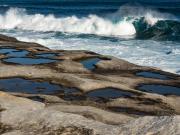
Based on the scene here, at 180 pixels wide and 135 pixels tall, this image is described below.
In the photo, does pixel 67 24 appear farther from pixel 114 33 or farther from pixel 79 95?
pixel 79 95

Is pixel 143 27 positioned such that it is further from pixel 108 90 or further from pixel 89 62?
pixel 108 90

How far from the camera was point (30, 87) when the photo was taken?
483 inches

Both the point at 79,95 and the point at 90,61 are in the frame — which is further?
the point at 90,61

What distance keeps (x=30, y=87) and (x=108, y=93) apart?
6.02 feet

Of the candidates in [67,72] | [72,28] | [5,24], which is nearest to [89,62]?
[67,72]

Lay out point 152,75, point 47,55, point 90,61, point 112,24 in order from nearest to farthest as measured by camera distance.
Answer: point 152,75 → point 90,61 → point 47,55 → point 112,24

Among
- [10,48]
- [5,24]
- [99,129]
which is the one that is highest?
→ [99,129]

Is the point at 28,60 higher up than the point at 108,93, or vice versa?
the point at 108,93

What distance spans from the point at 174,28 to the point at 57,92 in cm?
2318

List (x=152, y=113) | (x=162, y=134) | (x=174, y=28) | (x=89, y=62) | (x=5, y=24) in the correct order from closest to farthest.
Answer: (x=162, y=134) < (x=152, y=113) < (x=89, y=62) < (x=174, y=28) < (x=5, y=24)

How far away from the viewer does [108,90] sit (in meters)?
12.2

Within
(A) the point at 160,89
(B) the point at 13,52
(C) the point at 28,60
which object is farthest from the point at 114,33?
(A) the point at 160,89

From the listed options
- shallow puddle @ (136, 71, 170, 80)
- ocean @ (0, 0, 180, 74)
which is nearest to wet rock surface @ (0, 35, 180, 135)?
shallow puddle @ (136, 71, 170, 80)

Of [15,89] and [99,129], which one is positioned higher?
[99,129]
